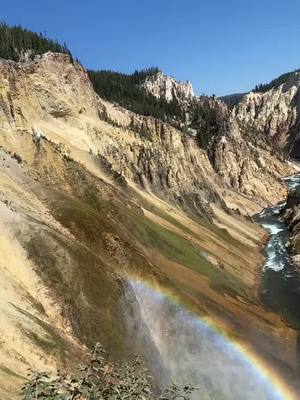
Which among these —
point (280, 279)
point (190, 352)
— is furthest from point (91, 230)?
point (280, 279)

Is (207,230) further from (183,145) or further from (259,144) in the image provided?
(259,144)

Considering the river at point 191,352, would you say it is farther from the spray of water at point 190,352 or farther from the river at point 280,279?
the river at point 280,279

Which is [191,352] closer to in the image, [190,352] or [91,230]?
[190,352]

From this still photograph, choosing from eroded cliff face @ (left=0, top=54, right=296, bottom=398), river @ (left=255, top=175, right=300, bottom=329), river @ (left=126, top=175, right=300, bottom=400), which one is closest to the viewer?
eroded cliff face @ (left=0, top=54, right=296, bottom=398)

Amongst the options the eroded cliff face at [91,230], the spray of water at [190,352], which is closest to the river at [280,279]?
the eroded cliff face at [91,230]

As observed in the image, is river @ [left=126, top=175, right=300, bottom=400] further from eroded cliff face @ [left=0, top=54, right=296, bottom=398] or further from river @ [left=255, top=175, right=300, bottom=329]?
river @ [left=255, top=175, right=300, bottom=329]

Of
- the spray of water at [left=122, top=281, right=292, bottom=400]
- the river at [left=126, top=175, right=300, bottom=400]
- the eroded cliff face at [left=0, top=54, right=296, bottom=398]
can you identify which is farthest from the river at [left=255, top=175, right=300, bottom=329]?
the spray of water at [left=122, top=281, right=292, bottom=400]

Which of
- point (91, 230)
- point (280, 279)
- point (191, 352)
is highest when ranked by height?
point (91, 230)

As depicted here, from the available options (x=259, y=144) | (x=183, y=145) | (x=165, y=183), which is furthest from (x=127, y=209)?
(x=259, y=144)
